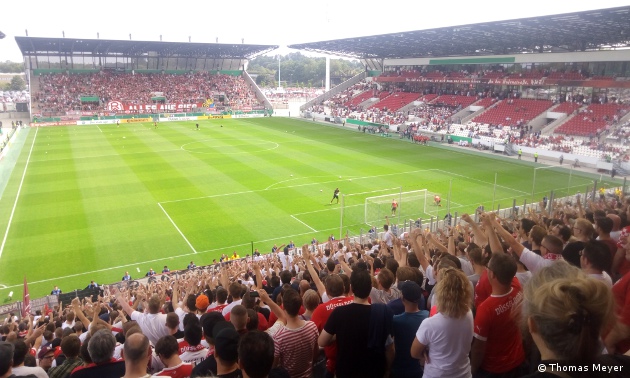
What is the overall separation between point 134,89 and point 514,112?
185 feet

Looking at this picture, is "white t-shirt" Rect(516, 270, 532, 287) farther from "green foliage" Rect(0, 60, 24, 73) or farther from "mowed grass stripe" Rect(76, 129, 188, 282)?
"green foliage" Rect(0, 60, 24, 73)

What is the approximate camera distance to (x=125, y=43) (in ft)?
226

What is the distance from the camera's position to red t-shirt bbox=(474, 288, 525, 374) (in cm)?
439

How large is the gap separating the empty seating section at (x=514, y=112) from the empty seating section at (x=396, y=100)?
555 inches

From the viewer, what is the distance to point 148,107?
2758 inches

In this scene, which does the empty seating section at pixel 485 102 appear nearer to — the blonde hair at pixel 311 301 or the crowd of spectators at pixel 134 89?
the crowd of spectators at pixel 134 89

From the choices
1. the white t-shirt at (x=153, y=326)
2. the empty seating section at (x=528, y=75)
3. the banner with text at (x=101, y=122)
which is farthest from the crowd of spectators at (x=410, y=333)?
the banner with text at (x=101, y=122)

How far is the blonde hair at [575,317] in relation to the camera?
2576 mm

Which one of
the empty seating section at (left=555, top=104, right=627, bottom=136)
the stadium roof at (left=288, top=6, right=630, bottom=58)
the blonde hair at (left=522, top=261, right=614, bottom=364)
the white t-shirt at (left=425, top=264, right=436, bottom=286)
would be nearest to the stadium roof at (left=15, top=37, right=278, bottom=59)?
the stadium roof at (left=288, top=6, right=630, bottom=58)

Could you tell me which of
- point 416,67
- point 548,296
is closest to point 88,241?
point 548,296

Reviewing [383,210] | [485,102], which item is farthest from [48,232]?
[485,102]

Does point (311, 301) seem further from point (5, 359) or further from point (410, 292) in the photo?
point (5, 359)

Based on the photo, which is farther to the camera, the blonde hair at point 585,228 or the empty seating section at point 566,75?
the empty seating section at point 566,75

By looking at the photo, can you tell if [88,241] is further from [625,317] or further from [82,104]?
[82,104]
